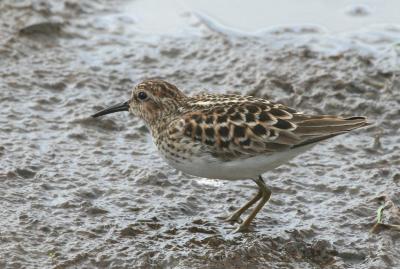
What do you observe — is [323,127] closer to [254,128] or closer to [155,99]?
[254,128]

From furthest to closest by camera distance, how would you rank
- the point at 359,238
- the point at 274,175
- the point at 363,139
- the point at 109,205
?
1. the point at 363,139
2. the point at 274,175
3. the point at 109,205
4. the point at 359,238

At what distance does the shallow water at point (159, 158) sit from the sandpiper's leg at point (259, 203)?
10cm

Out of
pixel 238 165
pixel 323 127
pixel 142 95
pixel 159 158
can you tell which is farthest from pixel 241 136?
pixel 159 158

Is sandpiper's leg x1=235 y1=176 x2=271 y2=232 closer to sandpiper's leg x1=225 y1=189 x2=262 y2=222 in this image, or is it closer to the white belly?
sandpiper's leg x1=225 y1=189 x2=262 y2=222

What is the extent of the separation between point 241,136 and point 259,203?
0.74m

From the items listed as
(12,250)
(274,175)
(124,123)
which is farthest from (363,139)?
(12,250)

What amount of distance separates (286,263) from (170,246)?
963mm

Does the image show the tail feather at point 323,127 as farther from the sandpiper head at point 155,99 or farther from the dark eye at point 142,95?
the dark eye at point 142,95

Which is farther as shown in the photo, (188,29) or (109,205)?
(188,29)

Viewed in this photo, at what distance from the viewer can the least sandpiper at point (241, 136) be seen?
279 inches

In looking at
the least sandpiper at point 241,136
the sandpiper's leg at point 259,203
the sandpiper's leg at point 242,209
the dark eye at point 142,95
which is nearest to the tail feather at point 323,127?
the least sandpiper at point 241,136

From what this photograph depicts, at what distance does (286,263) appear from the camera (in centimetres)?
682

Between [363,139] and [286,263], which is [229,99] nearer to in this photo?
[286,263]

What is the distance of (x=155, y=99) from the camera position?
7.87 meters
